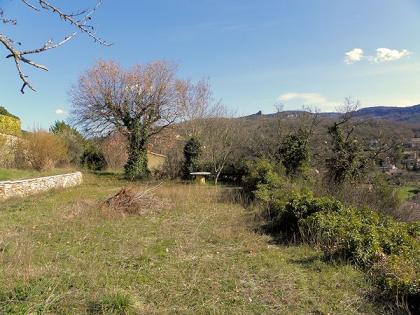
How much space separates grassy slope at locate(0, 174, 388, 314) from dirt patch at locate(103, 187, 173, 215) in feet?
4.11

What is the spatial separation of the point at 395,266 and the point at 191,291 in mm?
2484

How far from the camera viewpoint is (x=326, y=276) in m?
5.01

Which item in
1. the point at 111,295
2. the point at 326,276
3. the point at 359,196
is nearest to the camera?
the point at 111,295

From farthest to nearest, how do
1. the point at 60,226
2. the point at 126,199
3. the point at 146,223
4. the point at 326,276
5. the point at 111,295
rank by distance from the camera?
the point at 126,199 < the point at 146,223 < the point at 60,226 < the point at 326,276 < the point at 111,295

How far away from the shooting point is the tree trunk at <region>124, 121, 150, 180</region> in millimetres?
21984

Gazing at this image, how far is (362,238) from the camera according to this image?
5.49 metres

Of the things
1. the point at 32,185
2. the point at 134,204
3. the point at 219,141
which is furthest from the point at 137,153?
the point at 134,204

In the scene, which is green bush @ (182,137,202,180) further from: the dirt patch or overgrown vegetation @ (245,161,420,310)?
overgrown vegetation @ (245,161,420,310)

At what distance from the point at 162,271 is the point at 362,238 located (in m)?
2.99

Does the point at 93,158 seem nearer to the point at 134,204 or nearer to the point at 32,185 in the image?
the point at 32,185

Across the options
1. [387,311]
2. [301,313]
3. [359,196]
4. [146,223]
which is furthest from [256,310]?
[359,196]

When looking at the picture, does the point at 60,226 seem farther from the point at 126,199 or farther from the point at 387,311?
the point at 387,311

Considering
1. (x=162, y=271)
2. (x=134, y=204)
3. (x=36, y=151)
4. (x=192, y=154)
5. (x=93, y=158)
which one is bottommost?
(x=162, y=271)

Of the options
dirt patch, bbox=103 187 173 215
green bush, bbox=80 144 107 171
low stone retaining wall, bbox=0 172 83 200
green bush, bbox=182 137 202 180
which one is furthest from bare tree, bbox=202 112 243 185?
green bush, bbox=80 144 107 171
